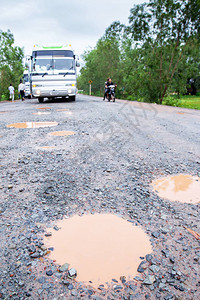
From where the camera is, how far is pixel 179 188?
9.90 feet

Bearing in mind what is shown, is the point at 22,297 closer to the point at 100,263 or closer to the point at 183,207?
the point at 100,263

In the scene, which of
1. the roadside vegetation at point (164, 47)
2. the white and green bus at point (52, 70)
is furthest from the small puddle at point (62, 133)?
the roadside vegetation at point (164, 47)

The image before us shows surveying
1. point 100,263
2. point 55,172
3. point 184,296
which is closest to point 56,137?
point 55,172

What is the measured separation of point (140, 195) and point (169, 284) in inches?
48.2

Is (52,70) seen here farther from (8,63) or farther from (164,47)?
(8,63)

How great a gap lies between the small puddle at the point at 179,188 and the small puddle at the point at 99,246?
2.68 feet

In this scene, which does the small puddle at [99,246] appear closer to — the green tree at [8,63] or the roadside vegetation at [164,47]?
the roadside vegetation at [164,47]

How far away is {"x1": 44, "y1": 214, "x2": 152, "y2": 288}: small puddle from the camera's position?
167 centimetres

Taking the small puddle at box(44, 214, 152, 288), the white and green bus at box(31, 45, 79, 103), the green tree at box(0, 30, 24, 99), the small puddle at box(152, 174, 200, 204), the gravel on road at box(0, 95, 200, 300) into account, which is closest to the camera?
the gravel on road at box(0, 95, 200, 300)

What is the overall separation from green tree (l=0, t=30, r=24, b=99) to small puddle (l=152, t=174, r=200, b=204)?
24975 millimetres

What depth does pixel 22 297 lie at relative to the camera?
1.46 metres

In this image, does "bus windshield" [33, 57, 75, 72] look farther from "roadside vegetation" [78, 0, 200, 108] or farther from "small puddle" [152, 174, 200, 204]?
"small puddle" [152, 174, 200, 204]

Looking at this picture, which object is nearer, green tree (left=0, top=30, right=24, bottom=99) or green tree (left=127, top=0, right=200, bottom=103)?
green tree (left=127, top=0, right=200, bottom=103)

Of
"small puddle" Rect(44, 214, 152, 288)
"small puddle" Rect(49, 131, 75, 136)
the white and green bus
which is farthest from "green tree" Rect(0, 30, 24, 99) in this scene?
"small puddle" Rect(44, 214, 152, 288)
